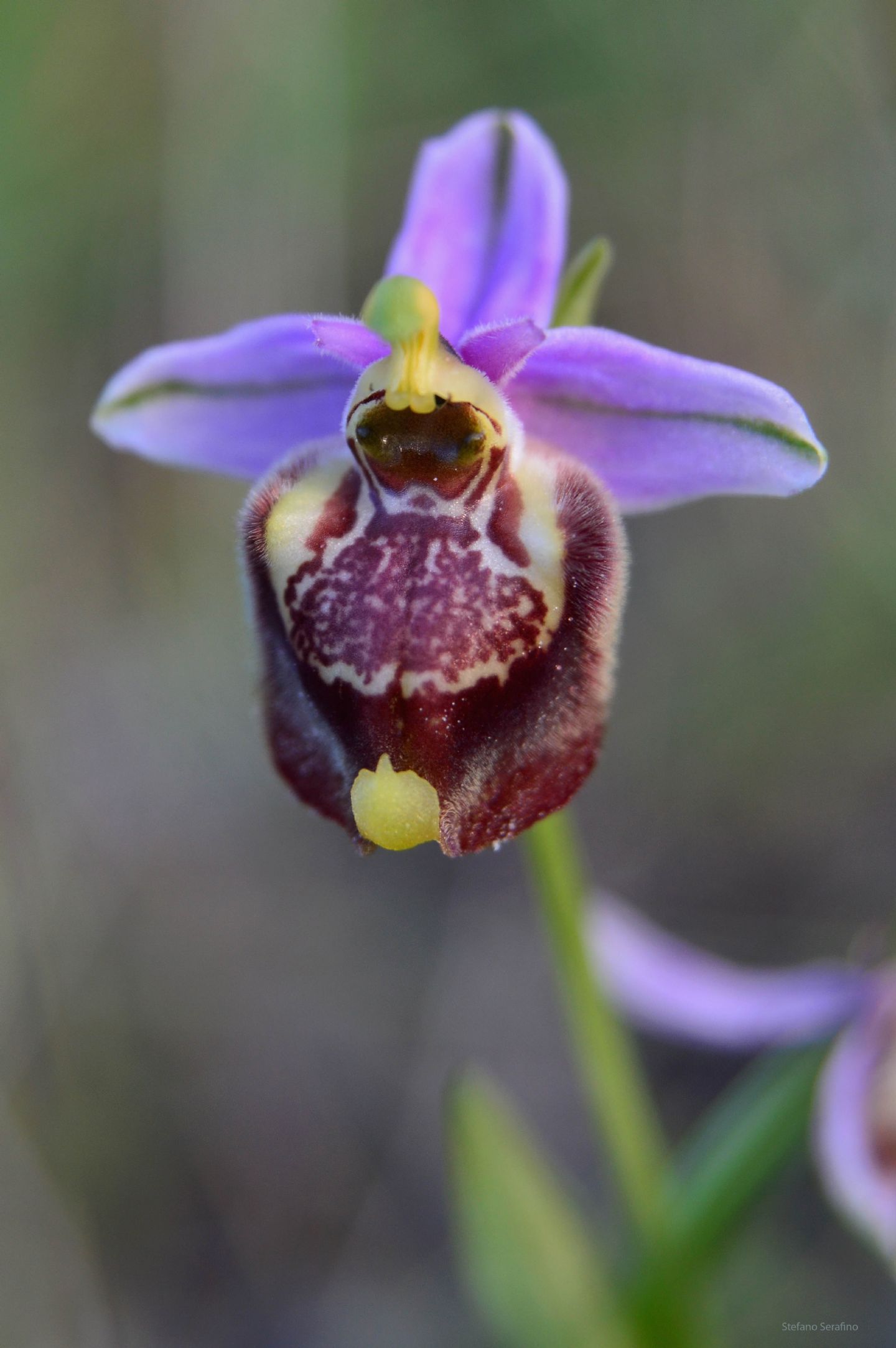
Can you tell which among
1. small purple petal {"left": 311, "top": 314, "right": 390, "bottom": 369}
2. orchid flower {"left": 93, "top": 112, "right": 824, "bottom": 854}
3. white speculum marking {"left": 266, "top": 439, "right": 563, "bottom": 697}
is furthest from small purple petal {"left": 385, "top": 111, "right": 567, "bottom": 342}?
white speculum marking {"left": 266, "top": 439, "right": 563, "bottom": 697}

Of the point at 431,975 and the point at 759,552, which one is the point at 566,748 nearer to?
the point at 431,975

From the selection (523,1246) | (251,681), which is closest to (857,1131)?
(523,1246)

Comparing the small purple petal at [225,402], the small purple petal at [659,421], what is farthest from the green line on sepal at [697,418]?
the small purple petal at [225,402]

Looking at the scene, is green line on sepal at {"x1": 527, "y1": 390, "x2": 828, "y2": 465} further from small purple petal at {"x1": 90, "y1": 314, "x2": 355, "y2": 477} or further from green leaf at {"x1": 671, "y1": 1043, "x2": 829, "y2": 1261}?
green leaf at {"x1": 671, "y1": 1043, "x2": 829, "y2": 1261}

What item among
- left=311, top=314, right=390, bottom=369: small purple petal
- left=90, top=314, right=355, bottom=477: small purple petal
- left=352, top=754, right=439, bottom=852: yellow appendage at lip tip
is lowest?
left=352, top=754, right=439, bottom=852: yellow appendage at lip tip

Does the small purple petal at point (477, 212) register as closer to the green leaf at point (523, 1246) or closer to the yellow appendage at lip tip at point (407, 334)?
the yellow appendage at lip tip at point (407, 334)
